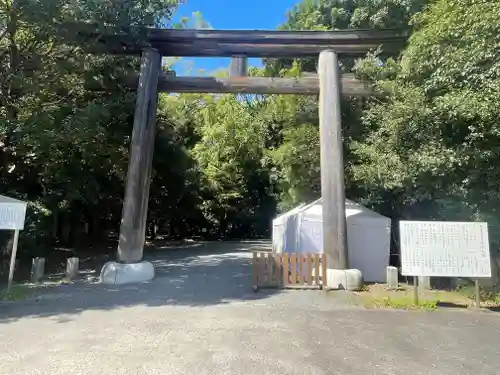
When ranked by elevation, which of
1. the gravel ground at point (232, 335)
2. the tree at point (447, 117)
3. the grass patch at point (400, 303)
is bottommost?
the gravel ground at point (232, 335)

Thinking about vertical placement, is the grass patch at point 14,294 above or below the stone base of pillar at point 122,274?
below

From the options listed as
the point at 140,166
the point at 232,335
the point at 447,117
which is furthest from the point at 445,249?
the point at 140,166

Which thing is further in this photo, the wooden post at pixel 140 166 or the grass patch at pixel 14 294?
the wooden post at pixel 140 166

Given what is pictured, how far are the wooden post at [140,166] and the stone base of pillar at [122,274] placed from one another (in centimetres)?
17

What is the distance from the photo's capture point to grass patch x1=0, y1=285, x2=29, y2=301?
6.82 m

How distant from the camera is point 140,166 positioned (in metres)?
9.15

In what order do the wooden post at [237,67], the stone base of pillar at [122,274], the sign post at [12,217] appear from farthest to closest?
the wooden post at [237,67]
the stone base of pillar at [122,274]
the sign post at [12,217]

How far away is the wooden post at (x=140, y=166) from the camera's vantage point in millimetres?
8781

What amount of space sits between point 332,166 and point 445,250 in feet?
10.6

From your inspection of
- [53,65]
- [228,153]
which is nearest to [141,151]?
[53,65]

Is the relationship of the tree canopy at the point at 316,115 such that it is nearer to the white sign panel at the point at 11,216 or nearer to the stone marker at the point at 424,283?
the stone marker at the point at 424,283

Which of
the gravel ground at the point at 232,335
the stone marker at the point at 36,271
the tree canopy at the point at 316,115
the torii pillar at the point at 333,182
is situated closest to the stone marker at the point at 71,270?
the stone marker at the point at 36,271

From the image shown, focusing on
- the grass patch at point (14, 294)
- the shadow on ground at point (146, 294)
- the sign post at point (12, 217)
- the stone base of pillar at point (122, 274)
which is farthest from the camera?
the stone base of pillar at point (122, 274)

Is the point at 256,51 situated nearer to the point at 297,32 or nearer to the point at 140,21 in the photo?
the point at 297,32
